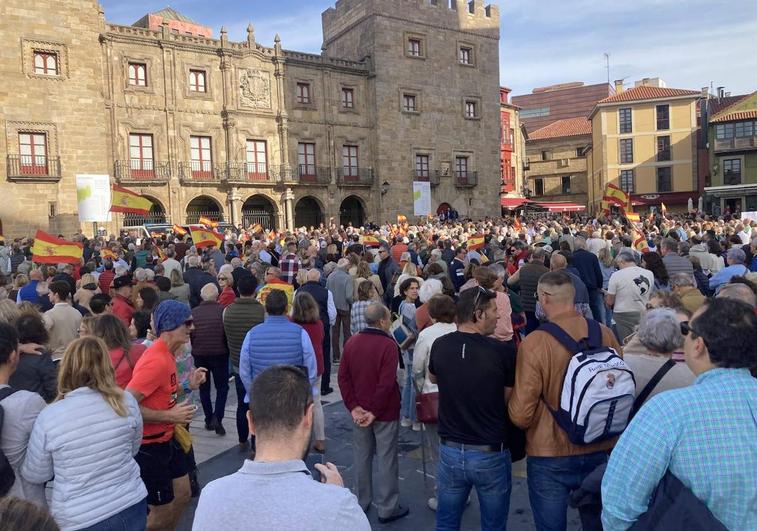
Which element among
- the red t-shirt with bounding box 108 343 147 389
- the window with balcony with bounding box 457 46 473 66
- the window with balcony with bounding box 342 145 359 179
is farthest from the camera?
the window with balcony with bounding box 457 46 473 66

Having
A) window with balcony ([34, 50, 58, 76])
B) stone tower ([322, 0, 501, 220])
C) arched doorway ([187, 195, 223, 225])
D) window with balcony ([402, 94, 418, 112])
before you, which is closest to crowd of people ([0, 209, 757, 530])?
window with balcony ([34, 50, 58, 76])

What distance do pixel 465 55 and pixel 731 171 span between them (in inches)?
834

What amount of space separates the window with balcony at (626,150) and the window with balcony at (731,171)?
254 inches

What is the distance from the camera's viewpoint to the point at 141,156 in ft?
90.2

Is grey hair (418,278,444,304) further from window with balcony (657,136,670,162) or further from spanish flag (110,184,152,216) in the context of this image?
window with balcony (657,136,670,162)

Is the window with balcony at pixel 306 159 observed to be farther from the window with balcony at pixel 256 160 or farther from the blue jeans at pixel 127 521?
the blue jeans at pixel 127 521

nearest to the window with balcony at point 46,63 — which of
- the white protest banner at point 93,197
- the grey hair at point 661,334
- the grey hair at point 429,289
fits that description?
the white protest banner at point 93,197

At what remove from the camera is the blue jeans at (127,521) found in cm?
301

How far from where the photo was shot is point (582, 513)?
9.95 feet

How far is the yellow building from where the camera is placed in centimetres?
4481

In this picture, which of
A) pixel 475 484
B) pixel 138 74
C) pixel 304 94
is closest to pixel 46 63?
pixel 138 74

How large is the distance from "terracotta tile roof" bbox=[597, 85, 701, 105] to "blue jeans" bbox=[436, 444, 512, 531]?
47.4 m

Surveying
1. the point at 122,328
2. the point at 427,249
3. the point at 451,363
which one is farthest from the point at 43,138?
the point at 451,363

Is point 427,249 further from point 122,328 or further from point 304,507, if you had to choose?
point 304,507
